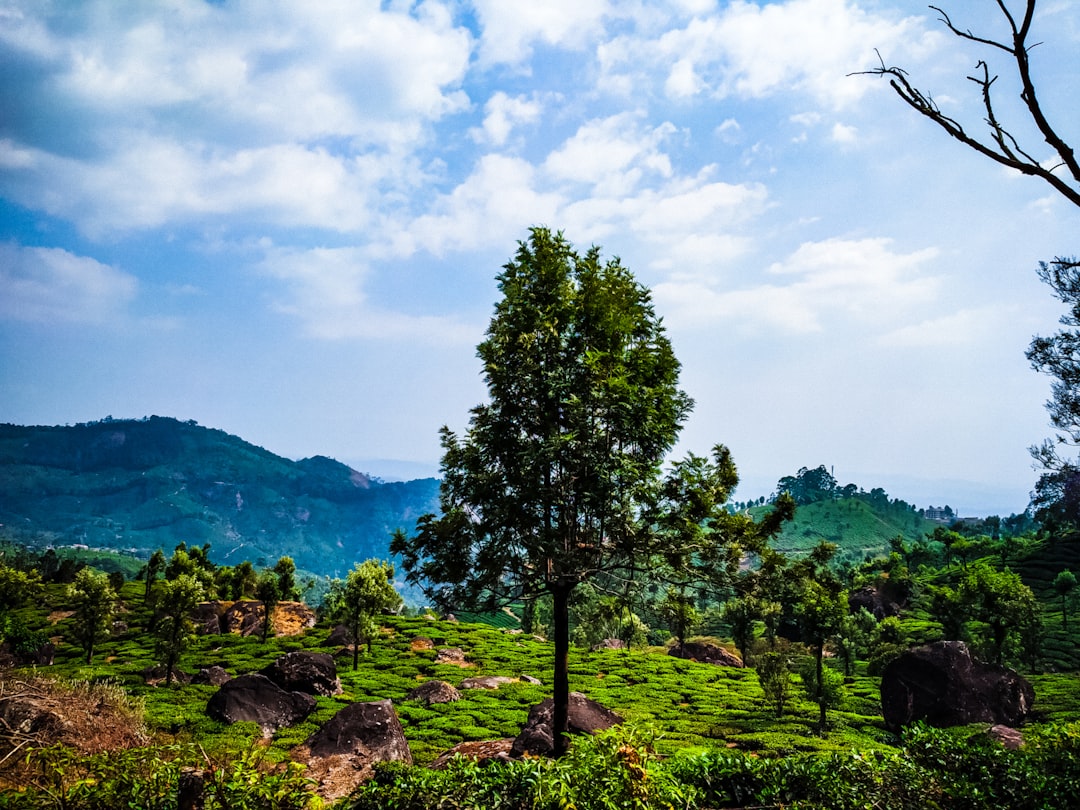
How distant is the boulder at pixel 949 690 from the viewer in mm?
25859

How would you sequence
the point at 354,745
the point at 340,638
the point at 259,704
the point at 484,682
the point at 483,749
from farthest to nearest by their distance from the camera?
1. the point at 340,638
2. the point at 484,682
3. the point at 259,704
4. the point at 354,745
5. the point at 483,749

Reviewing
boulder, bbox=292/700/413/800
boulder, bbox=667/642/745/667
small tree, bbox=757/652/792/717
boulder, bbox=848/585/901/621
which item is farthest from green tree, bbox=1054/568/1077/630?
boulder, bbox=292/700/413/800

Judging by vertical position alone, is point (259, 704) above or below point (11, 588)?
below

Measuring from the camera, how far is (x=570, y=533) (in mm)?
14672

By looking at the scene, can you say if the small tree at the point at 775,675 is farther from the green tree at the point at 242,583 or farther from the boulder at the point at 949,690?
the green tree at the point at 242,583

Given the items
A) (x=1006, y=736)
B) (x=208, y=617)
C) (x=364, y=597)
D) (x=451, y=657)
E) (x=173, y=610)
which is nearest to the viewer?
(x=1006, y=736)

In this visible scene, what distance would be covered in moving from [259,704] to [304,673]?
10.7 feet

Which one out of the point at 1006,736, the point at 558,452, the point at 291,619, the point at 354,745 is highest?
the point at 558,452

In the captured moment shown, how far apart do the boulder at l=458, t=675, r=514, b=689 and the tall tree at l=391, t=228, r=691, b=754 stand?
1668 centimetres

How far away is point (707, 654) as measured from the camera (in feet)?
166

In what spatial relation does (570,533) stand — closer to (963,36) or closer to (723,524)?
(723,524)

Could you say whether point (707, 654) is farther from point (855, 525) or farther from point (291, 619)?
point (855, 525)

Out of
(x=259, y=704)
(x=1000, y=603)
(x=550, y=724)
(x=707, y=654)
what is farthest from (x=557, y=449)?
(x=707, y=654)

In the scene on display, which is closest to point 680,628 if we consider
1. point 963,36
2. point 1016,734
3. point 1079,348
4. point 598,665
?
point 598,665
